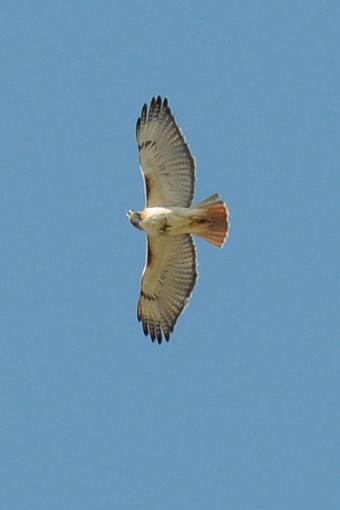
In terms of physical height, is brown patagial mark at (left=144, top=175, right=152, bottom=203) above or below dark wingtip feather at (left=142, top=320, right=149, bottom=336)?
above

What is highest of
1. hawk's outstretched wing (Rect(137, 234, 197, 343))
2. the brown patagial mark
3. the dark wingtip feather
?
the brown patagial mark

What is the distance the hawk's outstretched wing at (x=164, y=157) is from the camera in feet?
63.6

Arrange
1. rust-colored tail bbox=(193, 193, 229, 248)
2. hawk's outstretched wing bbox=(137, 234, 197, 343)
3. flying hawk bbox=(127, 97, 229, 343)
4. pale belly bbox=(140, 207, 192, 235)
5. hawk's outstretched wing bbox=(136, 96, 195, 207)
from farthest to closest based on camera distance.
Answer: hawk's outstretched wing bbox=(137, 234, 197, 343), hawk's outstretched wing bbox=(136, 96, 195, 207), pale belly bbox=(140, 207, 192, 235), flying hawk bbox=(127, 97, 229, 343), rust-colored tail bbox=(193, 193, 229, 248)

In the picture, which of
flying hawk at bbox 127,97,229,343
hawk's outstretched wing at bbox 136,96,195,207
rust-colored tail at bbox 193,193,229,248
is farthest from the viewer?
hawk's outstretched wing at bbox 136,96,195,207

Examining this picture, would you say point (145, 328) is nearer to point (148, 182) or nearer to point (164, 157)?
point (148, 182)

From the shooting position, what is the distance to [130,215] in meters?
19.2

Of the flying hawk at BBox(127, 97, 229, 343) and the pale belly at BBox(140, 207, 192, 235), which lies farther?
the pale belly at BBox(140, 207, 192, 235)

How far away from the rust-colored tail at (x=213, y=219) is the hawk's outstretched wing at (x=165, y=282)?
77cm

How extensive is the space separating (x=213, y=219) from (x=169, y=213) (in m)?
0.57

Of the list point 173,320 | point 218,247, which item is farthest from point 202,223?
point 173,320

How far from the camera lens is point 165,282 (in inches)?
790

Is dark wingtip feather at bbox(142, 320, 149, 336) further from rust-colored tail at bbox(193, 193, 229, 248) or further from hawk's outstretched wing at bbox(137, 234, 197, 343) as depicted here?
rust-colored tail at bbox(193, 193, 229, 248)

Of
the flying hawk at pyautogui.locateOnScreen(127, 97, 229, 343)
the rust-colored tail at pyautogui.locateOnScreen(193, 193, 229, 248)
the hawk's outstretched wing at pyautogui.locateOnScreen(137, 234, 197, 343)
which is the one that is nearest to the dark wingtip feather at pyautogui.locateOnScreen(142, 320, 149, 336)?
the hawk's outstretched wing at pyautogui.locateOnScreen(137, 234, 197, 343)

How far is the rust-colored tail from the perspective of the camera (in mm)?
18812
